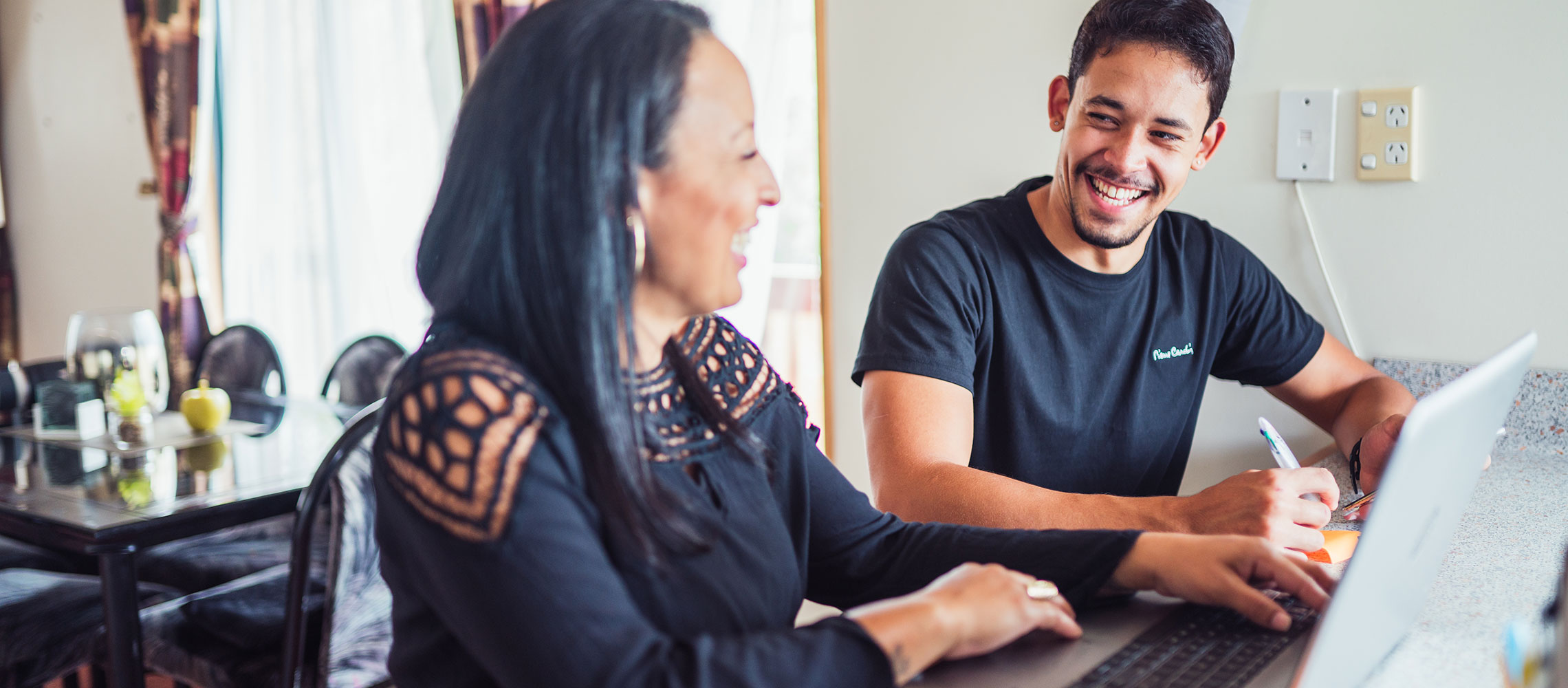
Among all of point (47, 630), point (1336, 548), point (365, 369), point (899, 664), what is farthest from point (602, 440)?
point (365, 369)

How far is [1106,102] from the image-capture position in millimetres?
1491

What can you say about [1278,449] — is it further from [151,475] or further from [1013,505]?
[151,475]

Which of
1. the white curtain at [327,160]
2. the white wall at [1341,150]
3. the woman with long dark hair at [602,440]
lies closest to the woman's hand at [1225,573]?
the woman with long dark hair at [602,440]

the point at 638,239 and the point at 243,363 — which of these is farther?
the point at 243,363

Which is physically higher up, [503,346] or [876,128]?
[876,128]

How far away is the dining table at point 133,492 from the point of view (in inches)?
65.1

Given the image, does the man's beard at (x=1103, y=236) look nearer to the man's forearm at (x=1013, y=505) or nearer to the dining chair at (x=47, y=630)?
the man's forearm at (x=1013, y=505)

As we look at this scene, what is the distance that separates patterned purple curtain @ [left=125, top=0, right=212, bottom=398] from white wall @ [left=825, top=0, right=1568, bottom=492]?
2.76 m

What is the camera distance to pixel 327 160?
142 inches

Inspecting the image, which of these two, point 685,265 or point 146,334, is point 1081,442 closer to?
point 685,265

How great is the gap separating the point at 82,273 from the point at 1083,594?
15.9 ft

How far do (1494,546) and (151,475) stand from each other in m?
1.97

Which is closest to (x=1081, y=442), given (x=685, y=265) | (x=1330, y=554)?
(x=1330, y=554)

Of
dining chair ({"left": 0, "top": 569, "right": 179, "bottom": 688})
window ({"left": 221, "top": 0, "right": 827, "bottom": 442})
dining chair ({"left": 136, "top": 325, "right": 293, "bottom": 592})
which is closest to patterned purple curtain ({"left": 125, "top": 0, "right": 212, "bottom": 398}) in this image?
window ({"left": 221, "top": 0, "right": 827, "bottom": 442})
